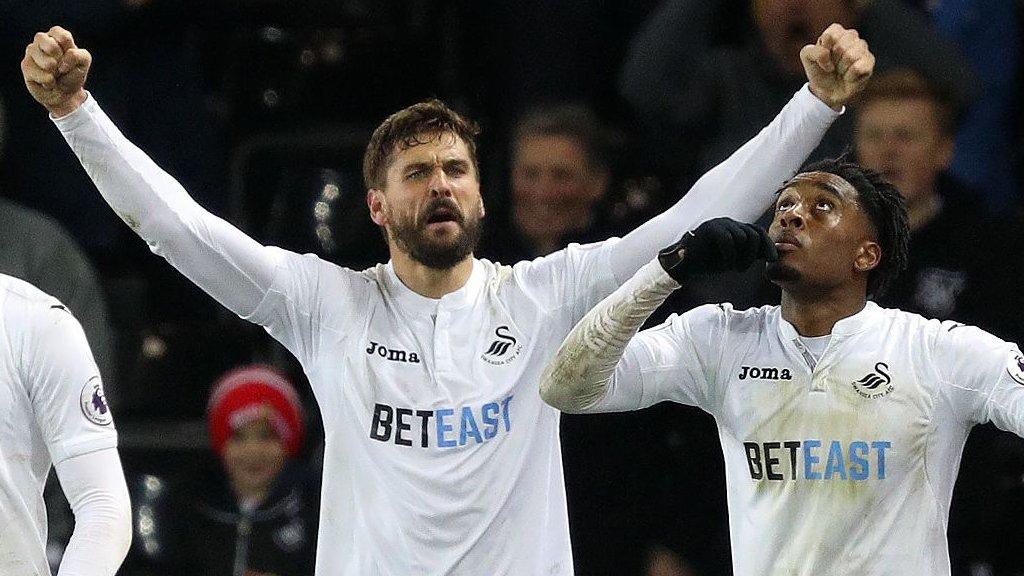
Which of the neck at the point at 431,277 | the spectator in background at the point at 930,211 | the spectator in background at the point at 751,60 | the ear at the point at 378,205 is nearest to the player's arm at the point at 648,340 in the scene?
the neck at the point at 431,277

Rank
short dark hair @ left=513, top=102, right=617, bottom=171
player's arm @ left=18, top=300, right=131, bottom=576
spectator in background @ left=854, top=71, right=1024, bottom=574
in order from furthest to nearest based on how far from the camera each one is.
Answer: short dark hair @ left=513, top=102, right=617, bottom=171, spectator in background @ left=854, top=71, right=1024, bottom=574, player's arm @ left=18, top=300, right=131, bottom=576

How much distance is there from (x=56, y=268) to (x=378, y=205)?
2.64m

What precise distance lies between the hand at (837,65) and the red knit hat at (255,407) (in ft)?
9.86

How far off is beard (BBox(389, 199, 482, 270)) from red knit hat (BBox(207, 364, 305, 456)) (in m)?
2.25

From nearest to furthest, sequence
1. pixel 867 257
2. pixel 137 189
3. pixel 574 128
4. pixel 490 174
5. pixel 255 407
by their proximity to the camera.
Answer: pixel 137 189
pixel 867 257
pixel 255 407
pixel 574 128
pixel 490 174

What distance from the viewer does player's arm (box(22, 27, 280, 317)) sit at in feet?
16.5

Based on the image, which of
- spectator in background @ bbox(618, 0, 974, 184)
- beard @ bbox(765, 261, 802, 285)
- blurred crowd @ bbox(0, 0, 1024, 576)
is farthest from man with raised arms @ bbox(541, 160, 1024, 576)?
spectator in background @ bbox(618, 0, 974, 184)

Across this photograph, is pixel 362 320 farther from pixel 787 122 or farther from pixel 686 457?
pixel 686 457

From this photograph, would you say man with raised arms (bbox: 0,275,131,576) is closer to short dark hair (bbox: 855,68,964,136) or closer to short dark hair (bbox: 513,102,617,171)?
short dark hair (bbox: 513,102,617,171)

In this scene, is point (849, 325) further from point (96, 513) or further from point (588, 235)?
point (588, 235)

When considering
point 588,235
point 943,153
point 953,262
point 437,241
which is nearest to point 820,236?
point 437,241

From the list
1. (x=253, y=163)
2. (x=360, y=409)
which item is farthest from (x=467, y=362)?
(x=253, y=163)

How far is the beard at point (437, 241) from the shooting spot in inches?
209

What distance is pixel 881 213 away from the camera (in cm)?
531
